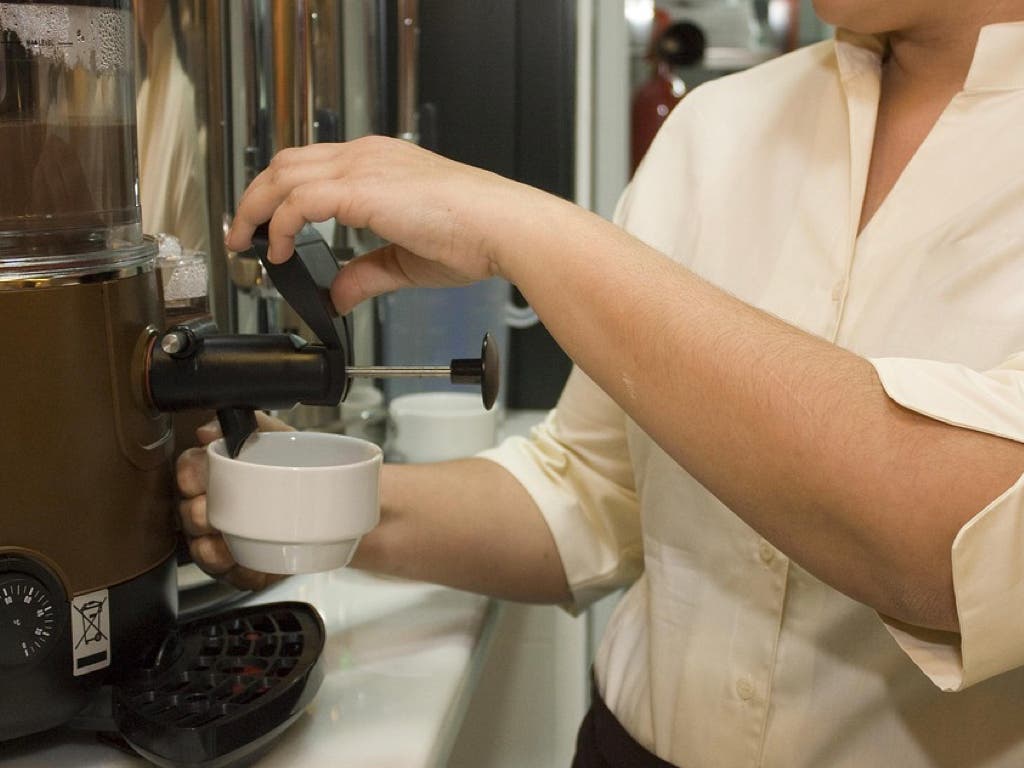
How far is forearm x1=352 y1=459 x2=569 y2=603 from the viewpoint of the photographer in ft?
2.98

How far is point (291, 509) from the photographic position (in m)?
0.65

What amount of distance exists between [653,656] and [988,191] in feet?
1.28

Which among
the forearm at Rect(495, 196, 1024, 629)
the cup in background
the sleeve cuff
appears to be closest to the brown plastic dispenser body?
the forearm at Rect(495, 196, 1024, 629)

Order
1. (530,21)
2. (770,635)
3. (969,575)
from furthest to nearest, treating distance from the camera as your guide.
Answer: (530,21), (770,635), (969,575)

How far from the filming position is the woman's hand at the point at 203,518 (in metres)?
0.74

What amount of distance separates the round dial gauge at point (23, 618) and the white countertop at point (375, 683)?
86 millimetres

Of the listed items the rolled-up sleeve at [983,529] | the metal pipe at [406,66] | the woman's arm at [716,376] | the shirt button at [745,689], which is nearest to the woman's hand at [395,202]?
the woman's arm at [716,376]

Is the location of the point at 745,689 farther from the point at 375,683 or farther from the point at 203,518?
the point at 203,518

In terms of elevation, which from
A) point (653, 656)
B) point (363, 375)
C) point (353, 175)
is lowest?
point (653, 656)

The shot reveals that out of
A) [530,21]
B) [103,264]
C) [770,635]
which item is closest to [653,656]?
[770,635]

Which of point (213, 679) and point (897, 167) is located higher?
point (897, 167)

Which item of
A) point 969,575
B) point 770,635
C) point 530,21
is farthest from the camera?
point 530,21

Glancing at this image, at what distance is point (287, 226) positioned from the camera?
0.67 m

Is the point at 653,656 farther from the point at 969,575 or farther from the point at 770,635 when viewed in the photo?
the point at 969,575
